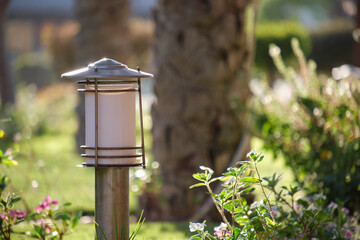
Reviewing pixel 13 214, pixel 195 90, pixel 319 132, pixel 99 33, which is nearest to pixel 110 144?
pixel 13 214

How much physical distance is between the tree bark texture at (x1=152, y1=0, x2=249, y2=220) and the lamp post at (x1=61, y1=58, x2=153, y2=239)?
228cm

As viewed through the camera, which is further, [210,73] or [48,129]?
[48,129]

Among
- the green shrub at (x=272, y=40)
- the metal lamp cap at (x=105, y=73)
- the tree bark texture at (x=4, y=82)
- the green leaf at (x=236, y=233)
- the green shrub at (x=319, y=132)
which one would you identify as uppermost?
the green shrub at (x=272, y=40)

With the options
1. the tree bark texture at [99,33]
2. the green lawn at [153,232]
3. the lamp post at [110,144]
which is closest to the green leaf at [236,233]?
the lamp post at [110,144]

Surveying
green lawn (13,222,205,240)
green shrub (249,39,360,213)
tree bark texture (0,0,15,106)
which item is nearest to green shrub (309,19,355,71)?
tree bark texture (0,0,15,106)

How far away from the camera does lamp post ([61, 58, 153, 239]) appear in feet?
8.73

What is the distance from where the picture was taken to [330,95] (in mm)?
4051

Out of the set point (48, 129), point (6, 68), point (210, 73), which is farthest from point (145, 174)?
point (48, 129)

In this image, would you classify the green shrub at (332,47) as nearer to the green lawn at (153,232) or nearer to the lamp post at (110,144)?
the green lawn at (153,232)

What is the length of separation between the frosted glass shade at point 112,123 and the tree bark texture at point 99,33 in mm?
6953

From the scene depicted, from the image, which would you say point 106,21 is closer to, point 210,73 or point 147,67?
point 210,73

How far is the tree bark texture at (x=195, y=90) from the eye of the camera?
498 cm

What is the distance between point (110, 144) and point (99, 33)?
7228mm

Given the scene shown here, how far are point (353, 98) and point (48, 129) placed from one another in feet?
35.9
